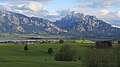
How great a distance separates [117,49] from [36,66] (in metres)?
14.9

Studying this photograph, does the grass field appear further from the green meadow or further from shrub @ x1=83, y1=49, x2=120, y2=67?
shrub @ x1=83, y1=49, x2=120, y2=67

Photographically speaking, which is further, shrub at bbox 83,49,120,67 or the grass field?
the grass field

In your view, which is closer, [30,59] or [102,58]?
[102,58]

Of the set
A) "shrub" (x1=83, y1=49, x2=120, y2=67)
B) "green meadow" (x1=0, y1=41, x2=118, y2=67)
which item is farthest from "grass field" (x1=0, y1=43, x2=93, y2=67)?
"shrub" (x1=83, y1=49, x2=120, y2=67)

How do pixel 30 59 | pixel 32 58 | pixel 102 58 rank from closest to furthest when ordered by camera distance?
pixel 102 58, pixel 30 59, pixel 32 58

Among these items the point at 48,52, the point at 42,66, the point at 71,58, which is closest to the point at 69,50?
the point at 71,58

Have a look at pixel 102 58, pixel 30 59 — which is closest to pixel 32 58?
pixel 30 59

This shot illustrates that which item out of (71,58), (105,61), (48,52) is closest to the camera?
(105,61)

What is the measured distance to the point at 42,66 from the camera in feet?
195

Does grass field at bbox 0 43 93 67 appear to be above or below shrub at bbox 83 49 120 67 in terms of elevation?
below

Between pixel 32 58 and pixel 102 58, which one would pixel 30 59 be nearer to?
pixel 32 58

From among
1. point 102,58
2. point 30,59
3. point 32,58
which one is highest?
point 102,58

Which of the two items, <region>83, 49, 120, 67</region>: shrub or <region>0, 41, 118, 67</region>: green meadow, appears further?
<region>0, 41, 118, 67</region>: green meadow

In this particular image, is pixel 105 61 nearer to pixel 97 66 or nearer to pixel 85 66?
pixel 97 66
